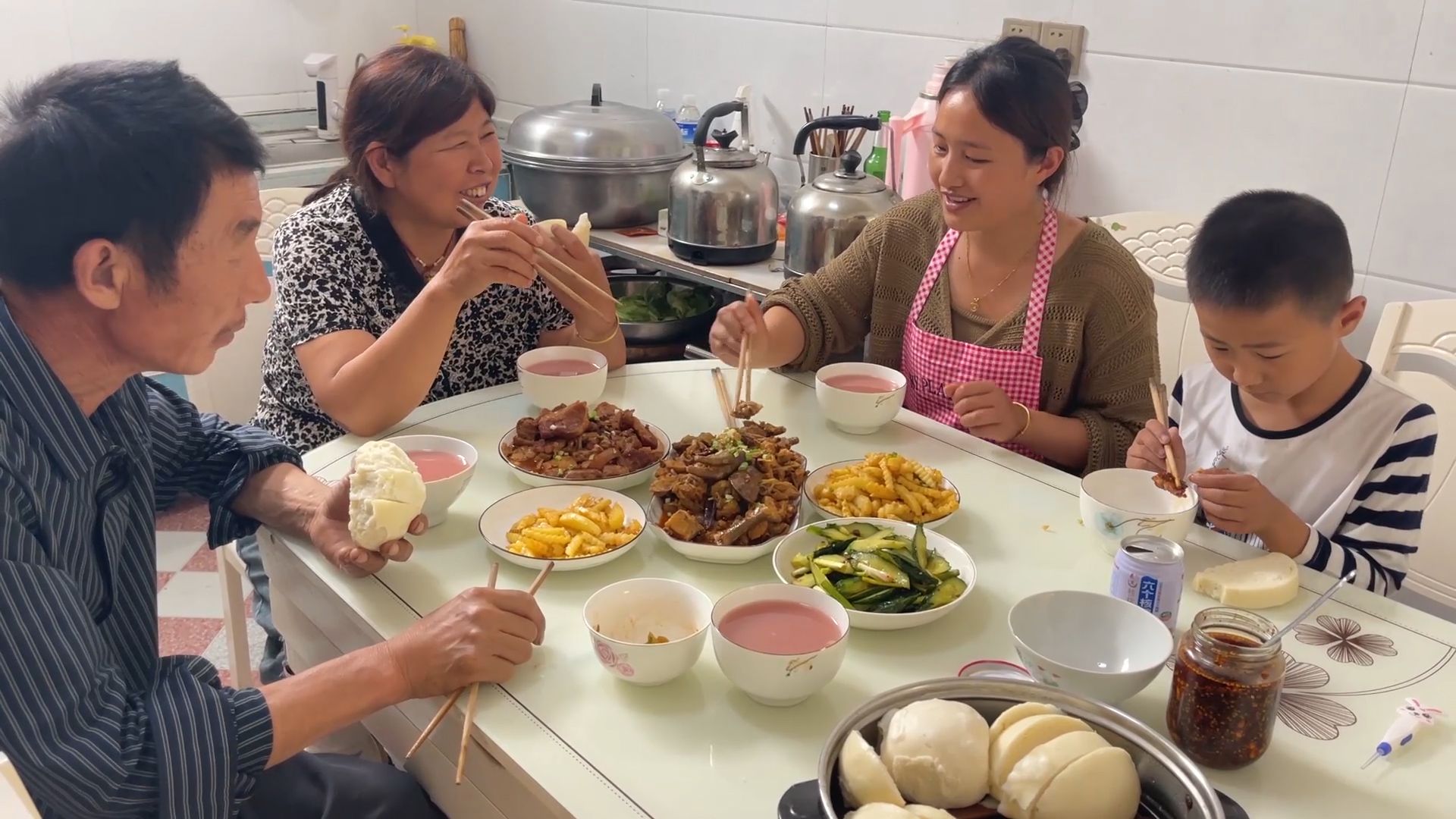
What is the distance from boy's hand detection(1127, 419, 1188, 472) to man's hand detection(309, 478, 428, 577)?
1.07m

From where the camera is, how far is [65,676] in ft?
3.40

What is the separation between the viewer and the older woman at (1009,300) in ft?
6.12

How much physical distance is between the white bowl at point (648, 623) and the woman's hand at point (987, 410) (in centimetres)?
72

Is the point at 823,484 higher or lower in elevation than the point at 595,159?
lower

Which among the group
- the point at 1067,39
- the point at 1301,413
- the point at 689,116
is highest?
the point at 1067,39

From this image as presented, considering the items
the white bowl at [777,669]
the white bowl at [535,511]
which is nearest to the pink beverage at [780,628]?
the white bowl at [777,669]

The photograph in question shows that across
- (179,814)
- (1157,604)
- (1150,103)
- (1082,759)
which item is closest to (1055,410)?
(1157,604)

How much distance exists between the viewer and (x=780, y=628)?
1.18 m

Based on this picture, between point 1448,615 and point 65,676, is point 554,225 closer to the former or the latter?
point 65,676

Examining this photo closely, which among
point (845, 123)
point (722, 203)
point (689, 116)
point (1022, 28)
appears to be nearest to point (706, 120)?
point (722, 203)

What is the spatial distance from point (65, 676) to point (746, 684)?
677 mm

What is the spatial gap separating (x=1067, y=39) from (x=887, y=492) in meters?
1.63

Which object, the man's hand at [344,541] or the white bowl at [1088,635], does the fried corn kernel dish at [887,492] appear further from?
the man's hand at [344,541]

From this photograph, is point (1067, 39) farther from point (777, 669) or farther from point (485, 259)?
point (777, 669)
